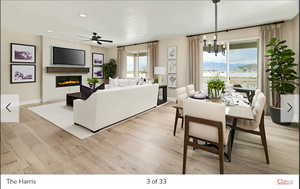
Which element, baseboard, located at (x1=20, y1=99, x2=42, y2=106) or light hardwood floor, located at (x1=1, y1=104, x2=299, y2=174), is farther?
baseboard, located at (x1=20, y1=99, x2=42, y2=106)

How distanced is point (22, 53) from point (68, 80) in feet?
5.56

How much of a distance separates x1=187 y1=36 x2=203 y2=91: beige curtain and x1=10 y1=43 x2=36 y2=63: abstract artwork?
5.53 metres

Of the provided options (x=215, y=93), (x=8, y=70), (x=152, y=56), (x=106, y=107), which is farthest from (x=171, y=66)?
(x=8, y=70)

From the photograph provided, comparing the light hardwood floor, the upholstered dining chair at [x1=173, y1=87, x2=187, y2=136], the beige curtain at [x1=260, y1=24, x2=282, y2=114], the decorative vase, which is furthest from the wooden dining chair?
the beige curtain at [x1=260, y1=24, x2=282, y2=114]

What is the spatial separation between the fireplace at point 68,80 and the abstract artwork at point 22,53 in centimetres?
105

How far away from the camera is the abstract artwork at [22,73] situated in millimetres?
4539

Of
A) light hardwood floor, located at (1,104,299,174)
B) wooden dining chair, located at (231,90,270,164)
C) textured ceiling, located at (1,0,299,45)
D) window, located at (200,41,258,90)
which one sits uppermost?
textured ceiling, located at (1,0,299,45)

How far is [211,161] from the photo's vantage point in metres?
1.77

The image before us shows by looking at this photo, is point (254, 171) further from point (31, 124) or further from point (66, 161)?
point (31, 124)

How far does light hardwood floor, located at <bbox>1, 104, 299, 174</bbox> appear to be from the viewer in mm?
1602

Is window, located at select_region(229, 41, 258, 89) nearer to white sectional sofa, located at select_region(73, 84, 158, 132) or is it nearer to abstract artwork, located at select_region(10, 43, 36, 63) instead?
white sectional sofa, located at select_region(73, 84, 158, 132)

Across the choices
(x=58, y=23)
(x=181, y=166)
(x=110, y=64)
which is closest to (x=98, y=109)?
(x=181, y=166)

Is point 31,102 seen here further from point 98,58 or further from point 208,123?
point 208,123

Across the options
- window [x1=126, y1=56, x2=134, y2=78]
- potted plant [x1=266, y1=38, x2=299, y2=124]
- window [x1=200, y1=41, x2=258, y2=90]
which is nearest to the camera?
potted plant [x1=266, y1=38, x2=299, y2=124]
